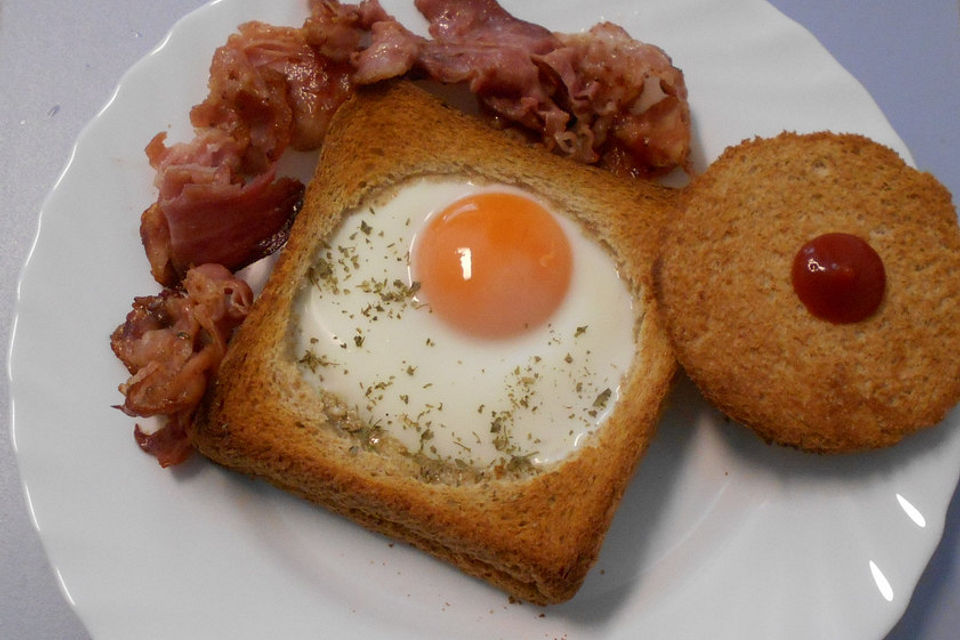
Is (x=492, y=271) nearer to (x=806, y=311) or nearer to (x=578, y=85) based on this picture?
(x=578, y=85)

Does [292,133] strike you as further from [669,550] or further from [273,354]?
[669,550]

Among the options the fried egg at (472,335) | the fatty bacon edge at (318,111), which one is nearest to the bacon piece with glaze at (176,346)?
the fatty bacon edge at (318,111)

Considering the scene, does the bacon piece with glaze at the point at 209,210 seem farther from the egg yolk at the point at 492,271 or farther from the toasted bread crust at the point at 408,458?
the egg yolk at the point at 492,271

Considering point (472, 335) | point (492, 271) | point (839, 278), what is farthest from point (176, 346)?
point (839, 278)

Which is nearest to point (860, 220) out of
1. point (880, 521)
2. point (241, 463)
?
point (880, 521)

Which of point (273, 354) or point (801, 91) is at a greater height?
point (801, 91)

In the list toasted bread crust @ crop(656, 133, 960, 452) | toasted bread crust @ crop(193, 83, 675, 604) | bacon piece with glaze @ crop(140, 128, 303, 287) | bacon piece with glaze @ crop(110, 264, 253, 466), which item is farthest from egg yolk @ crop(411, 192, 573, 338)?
bacon piece with glaze @ crop(110, 264, 253, 466)
